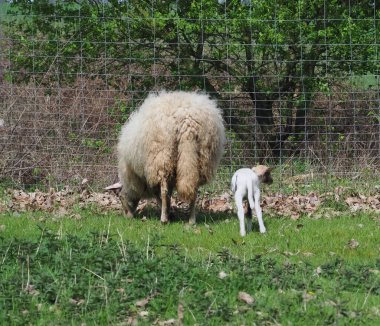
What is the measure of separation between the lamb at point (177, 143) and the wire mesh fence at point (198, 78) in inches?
96.8

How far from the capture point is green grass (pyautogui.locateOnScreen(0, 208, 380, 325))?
580 cm

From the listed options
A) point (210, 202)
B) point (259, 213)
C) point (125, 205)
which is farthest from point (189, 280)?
point (210, 202)

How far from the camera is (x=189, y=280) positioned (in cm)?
645

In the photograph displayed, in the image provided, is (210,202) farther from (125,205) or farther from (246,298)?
(246,298)

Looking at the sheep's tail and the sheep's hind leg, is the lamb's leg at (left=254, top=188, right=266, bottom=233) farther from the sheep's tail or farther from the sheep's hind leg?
the sheep's hind leg

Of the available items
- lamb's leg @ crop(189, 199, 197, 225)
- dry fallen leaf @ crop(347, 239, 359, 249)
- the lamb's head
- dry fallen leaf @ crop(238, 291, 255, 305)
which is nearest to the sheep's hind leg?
lamb's leg @ crop(189, 199, 197, 225)

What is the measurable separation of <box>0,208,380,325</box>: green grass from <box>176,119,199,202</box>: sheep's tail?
1.31 metres

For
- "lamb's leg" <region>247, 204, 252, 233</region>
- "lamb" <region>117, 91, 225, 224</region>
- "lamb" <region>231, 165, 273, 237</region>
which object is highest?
"lamb" <region>117, 91, 225, 224</region>

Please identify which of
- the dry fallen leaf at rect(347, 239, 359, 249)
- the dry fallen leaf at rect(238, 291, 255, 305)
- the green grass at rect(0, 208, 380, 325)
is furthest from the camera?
the dry fallen leaf at rect(347, 239, 359, 249)

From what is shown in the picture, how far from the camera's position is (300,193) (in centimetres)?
1219

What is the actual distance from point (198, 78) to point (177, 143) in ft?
13.7

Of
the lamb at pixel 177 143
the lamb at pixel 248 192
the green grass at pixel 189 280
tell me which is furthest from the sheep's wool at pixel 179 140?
the green grass at pixel 189 280

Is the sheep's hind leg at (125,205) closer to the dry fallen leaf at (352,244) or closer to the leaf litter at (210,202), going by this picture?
the leaf litter at (210,202)

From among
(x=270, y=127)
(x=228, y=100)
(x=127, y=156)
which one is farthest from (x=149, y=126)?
(x=270, y=127)
